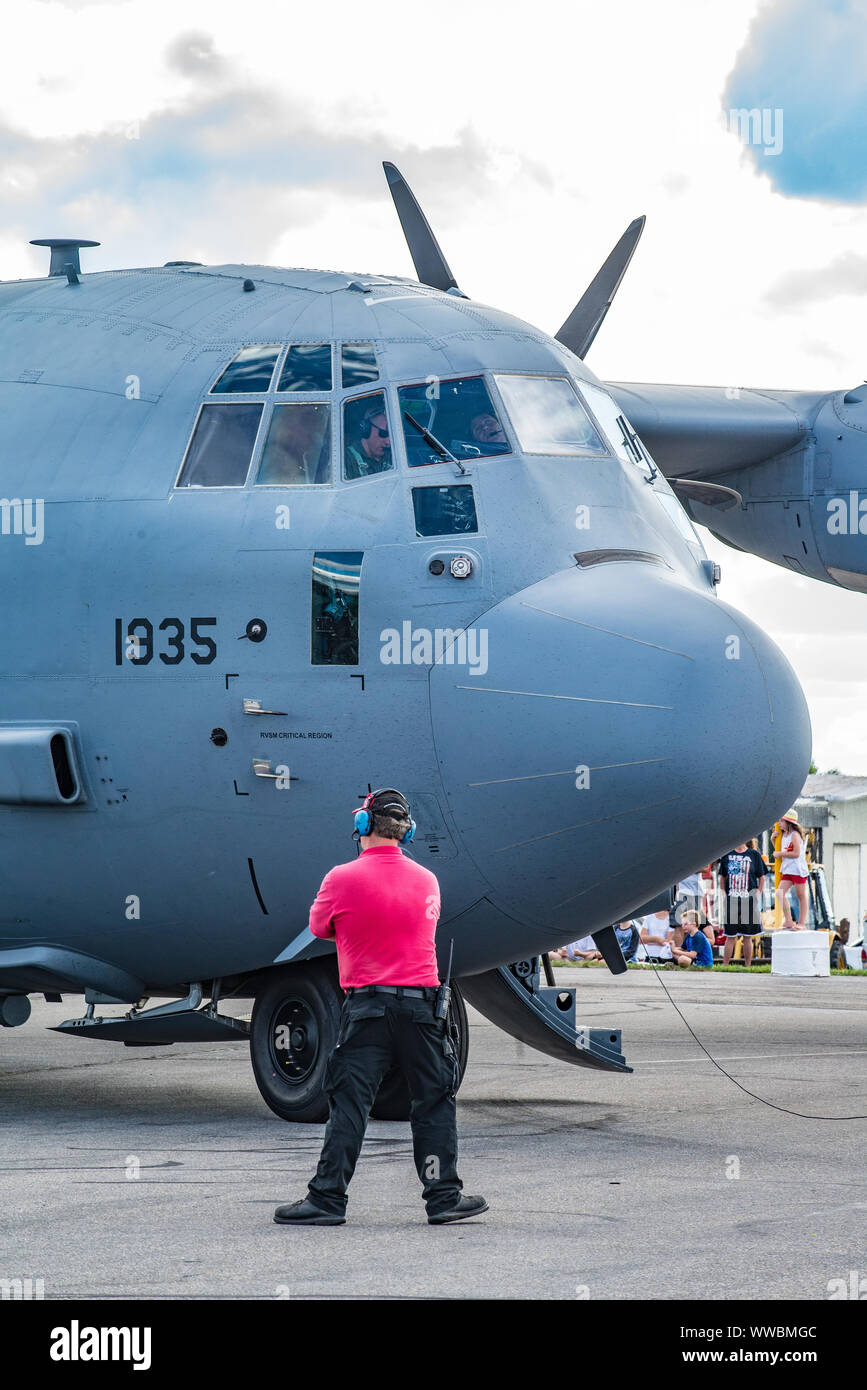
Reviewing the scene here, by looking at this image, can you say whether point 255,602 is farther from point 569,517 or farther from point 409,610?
point 569,517

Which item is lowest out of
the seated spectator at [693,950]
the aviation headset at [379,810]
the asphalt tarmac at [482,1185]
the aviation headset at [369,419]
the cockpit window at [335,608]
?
the seated spectator at [693,950]

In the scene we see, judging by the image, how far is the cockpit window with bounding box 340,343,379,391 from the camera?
10.5 metres

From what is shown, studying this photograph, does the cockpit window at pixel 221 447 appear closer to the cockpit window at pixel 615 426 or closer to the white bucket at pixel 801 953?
the cockpit window at pixel 615 426

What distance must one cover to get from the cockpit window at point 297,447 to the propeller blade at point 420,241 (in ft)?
9.16

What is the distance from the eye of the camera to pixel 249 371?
10.7 m

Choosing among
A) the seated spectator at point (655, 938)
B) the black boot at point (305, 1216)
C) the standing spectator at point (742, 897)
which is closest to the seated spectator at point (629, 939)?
the seated spectator at point (655, 938)

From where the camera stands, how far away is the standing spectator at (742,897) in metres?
24.9

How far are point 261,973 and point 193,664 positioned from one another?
6.60 feet

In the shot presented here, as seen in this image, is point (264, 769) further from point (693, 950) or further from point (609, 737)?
point (693, 950)

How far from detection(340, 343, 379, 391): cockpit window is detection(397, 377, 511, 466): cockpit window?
0.24 m

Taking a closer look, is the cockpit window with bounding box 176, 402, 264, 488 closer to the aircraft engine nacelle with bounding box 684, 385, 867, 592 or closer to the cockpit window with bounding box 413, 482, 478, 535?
the cockpit window with bounding box 413, 482, 478, 535

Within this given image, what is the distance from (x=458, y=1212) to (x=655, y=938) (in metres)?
20.4

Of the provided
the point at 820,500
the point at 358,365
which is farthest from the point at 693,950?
the point at 358,365

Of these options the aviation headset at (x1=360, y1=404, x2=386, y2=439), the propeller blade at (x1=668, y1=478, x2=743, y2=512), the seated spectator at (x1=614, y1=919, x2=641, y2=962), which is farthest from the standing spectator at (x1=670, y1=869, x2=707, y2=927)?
the aviation headset at (x1=360, y1=404, x2=386, y2=439)
